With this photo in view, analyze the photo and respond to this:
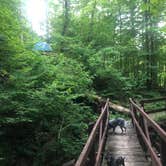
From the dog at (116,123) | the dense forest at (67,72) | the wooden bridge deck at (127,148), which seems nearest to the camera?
the wooden bridge deck at (127,148)

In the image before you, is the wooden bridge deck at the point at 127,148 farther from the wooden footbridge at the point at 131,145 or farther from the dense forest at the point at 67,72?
the dense forest at the point at 67,72

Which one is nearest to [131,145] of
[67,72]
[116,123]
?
[116,123]

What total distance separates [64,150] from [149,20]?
14.8 m

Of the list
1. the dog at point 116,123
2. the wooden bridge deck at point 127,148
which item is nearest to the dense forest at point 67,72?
the dog at point 116,123

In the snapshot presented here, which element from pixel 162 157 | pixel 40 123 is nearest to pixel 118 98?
pixel 40 123

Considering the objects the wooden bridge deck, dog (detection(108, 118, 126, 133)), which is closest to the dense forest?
dog (detection(108, 118, 126, 133))

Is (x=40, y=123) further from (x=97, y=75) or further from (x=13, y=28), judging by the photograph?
(x=97, y=75)

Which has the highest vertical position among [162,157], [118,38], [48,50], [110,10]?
[110,10]

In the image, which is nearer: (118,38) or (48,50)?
(48,50)

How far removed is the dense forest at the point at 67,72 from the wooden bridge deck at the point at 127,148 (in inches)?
44.5

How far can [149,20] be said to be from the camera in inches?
868

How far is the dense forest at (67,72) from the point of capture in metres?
9.77

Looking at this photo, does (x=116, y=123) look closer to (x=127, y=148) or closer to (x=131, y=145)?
(x=131, y=145)

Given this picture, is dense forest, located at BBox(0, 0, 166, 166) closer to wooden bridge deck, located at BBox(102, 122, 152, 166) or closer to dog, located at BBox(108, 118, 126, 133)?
dog, located at BBox(108, 118, 126, 133)
